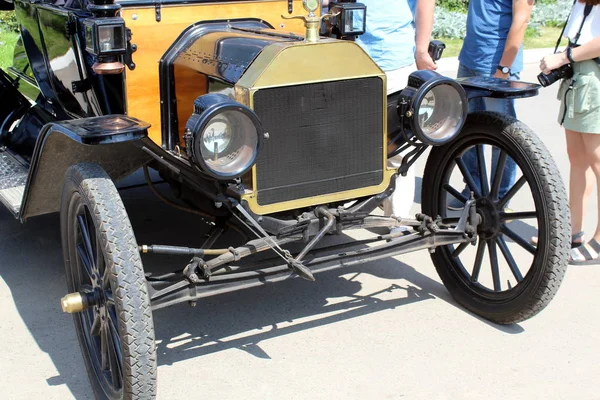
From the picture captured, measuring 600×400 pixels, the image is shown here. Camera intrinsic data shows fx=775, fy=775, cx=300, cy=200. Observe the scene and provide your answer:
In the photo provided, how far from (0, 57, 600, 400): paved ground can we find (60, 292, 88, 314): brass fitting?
1.37 ft

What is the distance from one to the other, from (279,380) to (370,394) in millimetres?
380

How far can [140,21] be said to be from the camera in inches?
134

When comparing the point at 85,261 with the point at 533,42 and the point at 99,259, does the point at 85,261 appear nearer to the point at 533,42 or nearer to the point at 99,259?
the point at 99,259

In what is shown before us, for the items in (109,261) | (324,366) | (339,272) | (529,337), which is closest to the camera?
(109,261)

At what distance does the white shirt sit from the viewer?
4008mm

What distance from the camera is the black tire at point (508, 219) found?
323 centimetres

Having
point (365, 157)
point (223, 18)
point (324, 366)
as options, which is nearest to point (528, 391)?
point (324, 366)

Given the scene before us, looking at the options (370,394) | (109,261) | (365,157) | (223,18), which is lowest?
(370,394)

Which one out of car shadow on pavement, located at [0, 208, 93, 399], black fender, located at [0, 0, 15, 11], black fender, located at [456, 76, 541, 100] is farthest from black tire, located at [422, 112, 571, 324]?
black fender, located at [0, 0, 15, 11]

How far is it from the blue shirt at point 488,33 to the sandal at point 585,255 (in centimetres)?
113

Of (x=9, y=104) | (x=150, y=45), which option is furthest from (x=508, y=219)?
(x=9, y=104)

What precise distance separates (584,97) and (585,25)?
1.23ft

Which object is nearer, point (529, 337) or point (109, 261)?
point (109, 261)

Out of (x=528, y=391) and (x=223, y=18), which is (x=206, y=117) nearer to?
(x=223, y=18)
